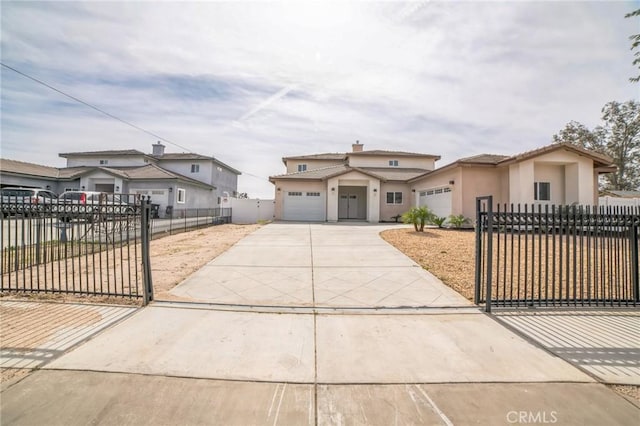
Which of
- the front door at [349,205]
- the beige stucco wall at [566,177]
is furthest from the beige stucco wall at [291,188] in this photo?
the beige stucco wall at [566,177]

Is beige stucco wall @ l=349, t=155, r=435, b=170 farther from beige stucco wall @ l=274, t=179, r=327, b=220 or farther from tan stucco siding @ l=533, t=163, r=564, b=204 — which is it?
tan stucco siding @ l=533, t=163, r=564, b=204

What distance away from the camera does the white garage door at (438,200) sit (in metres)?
A: 17.3

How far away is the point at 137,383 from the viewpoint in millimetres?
2738

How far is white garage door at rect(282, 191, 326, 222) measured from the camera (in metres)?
21.9

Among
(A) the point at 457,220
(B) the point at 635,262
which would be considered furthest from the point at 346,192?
(B) the point at 635,262

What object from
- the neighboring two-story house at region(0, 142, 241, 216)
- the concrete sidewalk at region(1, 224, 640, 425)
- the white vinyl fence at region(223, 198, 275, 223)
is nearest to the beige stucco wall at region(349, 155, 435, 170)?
the white vinyl fence at region(223, 198, 275, 223)

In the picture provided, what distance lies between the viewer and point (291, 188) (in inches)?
864

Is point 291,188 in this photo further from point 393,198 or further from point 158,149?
point 158,149

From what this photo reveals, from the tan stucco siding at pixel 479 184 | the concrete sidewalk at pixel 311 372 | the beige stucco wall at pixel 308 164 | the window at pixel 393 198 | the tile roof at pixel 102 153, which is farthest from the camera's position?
the tile roof at pixel 102 153

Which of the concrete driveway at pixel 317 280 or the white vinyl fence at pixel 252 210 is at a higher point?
the white vinyl fence at pixel 252 210

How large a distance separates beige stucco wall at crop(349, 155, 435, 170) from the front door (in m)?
4.10

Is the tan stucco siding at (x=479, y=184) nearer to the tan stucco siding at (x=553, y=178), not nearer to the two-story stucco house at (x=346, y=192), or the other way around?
the tan stucco siding at (x=553, y=178)

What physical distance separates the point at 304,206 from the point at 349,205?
4869 millimetres

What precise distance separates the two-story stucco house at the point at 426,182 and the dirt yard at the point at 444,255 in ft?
19.7
